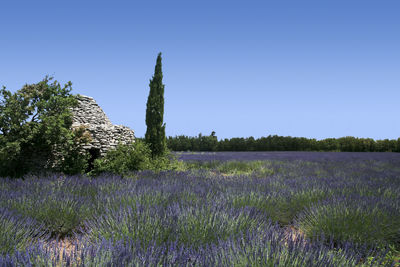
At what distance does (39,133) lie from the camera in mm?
7359

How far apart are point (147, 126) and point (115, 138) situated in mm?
1822

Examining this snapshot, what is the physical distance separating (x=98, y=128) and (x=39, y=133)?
64.0 inches

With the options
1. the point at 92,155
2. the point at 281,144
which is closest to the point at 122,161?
the point at 92,155

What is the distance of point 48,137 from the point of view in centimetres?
732

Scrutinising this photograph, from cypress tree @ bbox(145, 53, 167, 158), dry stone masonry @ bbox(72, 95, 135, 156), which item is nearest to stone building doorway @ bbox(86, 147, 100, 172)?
dry stone masonry @ bbox(72, 95, 135, 156)

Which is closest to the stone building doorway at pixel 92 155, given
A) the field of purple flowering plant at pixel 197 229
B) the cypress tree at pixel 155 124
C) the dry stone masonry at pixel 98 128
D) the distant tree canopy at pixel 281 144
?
the dry stone masonry at pixel 98 128

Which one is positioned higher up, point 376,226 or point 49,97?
point 49,97

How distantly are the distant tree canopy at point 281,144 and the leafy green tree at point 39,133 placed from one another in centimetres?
1950

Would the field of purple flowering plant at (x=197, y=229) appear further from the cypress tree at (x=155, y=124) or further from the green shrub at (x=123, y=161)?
the cypress tree at (x=155, y=124)

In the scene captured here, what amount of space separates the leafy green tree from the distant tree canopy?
1950 cm

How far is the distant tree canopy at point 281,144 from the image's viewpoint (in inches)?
1177

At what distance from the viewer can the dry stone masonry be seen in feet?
27.0

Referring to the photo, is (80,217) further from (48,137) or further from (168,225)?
(48,137)

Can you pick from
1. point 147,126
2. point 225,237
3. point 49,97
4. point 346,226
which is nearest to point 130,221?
point 225,237
